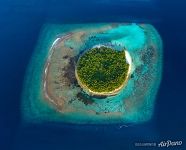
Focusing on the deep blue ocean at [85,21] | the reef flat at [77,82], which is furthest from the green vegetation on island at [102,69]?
the deep blue ocean at [85,21]

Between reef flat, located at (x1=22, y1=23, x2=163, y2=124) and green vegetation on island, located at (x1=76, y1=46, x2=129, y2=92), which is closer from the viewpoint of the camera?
reef flat, located at (x1=22, y1=23, x2=163, y2=124)

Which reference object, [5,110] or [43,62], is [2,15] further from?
[5,110]

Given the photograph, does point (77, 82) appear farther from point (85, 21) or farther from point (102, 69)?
point (85, 21)

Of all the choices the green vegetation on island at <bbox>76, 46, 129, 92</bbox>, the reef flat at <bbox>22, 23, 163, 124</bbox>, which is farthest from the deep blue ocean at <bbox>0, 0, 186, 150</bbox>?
the green vegetation on island at <bbox>76, 46, 129, 92</bbox>

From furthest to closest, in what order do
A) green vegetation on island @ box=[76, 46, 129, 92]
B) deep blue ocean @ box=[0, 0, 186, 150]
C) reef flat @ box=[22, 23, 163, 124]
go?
1. green vegetation on island @ box=[76, 46, 129, 92]
2. reef flat @ box=[22, 23, 163, 124]
3. deep blue ocean @ box=[0, 0, 186, 150]

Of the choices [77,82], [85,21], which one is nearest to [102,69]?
[77,82]

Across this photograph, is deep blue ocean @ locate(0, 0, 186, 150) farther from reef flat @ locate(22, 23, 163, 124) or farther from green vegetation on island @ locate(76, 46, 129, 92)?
green vegetation on island @ locate(76, 46, 129, 92)

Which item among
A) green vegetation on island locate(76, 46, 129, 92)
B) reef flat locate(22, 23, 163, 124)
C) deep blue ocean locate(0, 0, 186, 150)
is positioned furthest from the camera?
green vegetation on island locate(76, 46, 129, 92)
